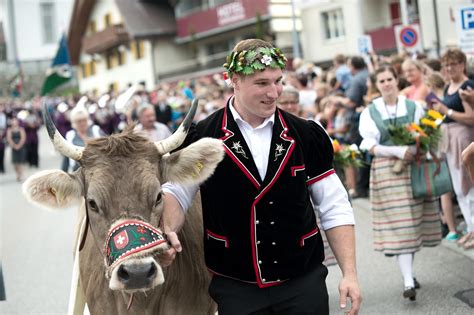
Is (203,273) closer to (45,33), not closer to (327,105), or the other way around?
(327,105)

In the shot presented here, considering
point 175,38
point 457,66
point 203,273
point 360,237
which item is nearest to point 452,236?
point 360,237

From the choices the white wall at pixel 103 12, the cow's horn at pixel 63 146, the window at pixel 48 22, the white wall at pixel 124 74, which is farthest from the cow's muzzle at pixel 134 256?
the window at pixel 48 22

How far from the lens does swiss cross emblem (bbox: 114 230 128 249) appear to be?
365cm

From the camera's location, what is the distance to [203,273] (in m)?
4.68

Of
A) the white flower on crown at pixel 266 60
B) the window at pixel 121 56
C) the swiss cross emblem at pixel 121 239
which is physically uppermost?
the window at pixel 121 56

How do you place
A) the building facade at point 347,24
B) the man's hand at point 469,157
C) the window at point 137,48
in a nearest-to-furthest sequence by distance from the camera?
the man's hand at point 469,157
the building facade at point 347,24
the window at point 137,48

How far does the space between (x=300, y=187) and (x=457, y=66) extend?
199 inches

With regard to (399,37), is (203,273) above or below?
below

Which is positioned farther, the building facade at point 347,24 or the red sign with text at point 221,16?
the red sign with text at point 221,16

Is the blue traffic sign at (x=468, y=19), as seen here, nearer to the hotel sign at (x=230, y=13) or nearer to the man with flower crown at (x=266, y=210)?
the man with flower crown at (x=266, y=210)

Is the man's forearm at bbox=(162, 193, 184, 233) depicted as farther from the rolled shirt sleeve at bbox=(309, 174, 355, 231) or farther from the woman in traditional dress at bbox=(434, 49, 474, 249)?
the woman in traditional dress at bbox=(434, 49, 474, 249)

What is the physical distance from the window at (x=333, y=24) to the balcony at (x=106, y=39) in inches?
756

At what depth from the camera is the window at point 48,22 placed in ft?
329

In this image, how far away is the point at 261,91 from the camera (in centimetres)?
378
